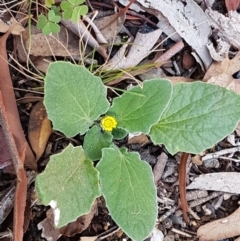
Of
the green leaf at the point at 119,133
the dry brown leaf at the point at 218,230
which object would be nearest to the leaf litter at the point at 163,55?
the dry brown leaf at the point at 218,230

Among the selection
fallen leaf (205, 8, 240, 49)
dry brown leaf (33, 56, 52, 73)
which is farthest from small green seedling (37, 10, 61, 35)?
fallen leaf (205, 8, 240, 49)

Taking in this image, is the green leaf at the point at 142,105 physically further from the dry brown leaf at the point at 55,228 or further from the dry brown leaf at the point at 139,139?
the dry brown leaf at the point at 55,228

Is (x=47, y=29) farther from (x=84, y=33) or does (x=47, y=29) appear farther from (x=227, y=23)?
(x=227, y=23)

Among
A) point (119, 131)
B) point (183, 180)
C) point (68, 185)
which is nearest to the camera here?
point (68, 185)

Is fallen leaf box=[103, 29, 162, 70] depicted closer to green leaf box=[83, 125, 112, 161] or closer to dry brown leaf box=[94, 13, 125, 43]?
dry brown leaf box=[94, 13, 125, 43]

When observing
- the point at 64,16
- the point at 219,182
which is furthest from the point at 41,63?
the point at 219,182

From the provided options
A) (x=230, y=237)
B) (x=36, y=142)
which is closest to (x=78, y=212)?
(x=36, y=142)
